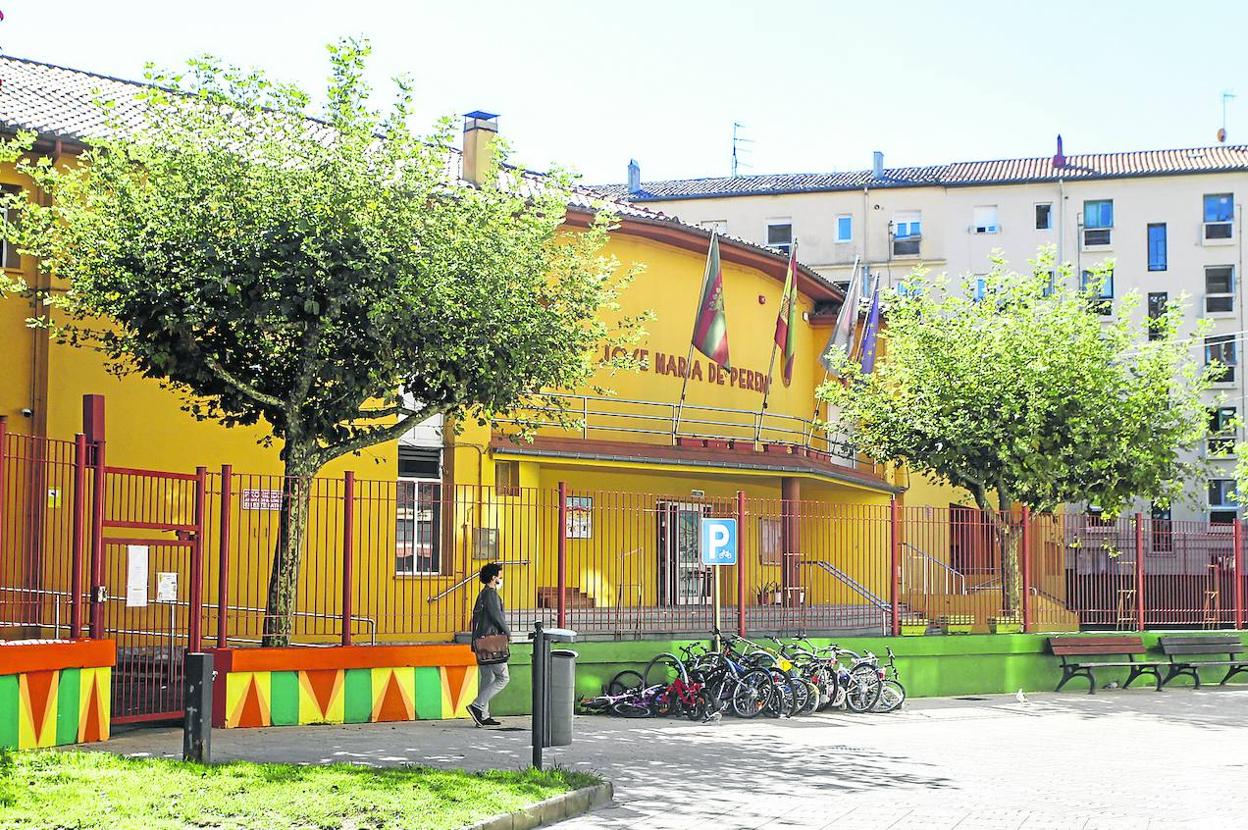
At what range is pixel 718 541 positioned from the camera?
766 inches

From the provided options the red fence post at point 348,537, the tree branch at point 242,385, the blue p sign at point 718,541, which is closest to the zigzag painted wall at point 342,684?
the red fence post at point 348,537

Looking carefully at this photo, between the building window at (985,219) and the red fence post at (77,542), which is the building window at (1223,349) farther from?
the red fence post at (77,542)

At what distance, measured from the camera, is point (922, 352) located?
27.3 meters

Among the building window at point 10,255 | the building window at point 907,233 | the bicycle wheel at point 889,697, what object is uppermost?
the building window at point 907,233

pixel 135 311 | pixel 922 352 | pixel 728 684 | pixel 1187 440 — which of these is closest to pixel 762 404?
pixel 922 352

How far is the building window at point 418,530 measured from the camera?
57.8ft

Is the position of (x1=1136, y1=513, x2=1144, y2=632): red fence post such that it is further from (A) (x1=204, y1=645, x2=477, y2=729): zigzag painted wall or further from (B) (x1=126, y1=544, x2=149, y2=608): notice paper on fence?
(B) (x1=126, y1=544, x2=149, y2=608): notice paper on fence

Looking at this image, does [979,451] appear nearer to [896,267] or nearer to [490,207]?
[490,207]

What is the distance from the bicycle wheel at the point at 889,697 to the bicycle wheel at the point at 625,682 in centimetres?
310

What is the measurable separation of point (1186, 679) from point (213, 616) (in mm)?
14976

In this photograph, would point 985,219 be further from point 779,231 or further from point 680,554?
point 680,554

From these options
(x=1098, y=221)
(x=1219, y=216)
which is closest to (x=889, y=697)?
(x=1098, y=221)

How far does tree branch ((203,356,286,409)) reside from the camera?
57.3 feet

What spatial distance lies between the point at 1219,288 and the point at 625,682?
47285mm
